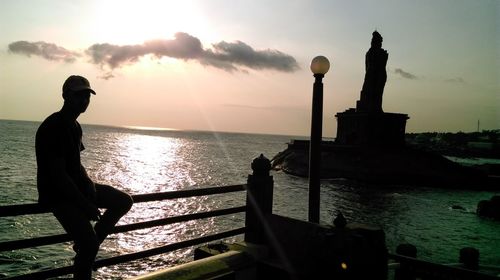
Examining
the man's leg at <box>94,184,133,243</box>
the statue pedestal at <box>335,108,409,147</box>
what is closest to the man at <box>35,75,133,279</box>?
the man's leg at <box>94,184,133,243</box>

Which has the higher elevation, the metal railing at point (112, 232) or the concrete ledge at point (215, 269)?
the metal railing at point (112, 232)

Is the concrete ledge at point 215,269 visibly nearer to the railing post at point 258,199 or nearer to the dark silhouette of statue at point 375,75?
the railing post at point 258,199

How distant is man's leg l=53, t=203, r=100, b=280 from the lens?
3.29 metres

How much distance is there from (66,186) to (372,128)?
54671mm

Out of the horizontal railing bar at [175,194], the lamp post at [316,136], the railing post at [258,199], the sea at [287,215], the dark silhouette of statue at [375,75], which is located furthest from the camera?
the dark silhouette of statue at [375,75]

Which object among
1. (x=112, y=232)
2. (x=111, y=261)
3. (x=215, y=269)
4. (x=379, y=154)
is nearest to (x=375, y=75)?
(x=379, y=154)

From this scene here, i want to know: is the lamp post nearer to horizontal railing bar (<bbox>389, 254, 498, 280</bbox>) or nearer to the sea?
the sea

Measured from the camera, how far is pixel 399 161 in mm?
54094

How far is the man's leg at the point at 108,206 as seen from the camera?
373 cm

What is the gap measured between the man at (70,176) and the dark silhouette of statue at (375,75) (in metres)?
55.2

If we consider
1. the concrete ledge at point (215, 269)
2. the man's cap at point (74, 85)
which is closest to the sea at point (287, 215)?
the concrete ledge at point (215, 269)

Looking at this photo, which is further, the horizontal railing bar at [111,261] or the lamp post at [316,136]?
the lamp post at [316,136]

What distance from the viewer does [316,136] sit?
6012 mm

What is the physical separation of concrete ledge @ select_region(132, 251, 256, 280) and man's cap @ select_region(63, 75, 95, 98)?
2.21 meters
